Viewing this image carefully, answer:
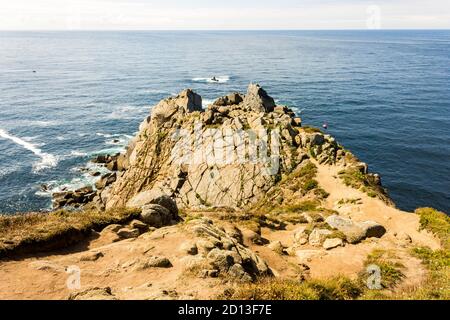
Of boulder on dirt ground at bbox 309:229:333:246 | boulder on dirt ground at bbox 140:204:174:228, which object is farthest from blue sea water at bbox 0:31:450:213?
boulder on dirt ground at bbox 140:204:174:228

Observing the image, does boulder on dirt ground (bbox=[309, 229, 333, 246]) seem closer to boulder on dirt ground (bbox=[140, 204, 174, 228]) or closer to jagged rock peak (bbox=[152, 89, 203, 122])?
boulder on dirt ground (bbox=[140, 204, 174, 228])

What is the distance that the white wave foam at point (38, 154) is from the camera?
7261 cm

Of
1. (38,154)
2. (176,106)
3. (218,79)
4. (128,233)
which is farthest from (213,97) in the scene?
(128,233)

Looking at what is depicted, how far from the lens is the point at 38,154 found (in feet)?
254

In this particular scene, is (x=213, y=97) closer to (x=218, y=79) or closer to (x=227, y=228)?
(x=218, y=79)

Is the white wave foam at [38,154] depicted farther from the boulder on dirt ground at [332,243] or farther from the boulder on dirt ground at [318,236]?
the boulder on dirt ground at [332,243]

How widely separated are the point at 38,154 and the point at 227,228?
65.7 meters

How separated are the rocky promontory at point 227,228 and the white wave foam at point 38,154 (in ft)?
51.4

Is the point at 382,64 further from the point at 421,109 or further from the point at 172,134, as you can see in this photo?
the point at 172,134

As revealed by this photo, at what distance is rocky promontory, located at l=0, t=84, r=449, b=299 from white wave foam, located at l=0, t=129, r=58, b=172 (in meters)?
15.7

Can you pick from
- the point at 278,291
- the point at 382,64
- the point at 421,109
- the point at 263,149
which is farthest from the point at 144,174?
the point at 382,64

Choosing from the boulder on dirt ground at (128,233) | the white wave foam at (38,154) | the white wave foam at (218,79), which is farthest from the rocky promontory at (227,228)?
the white wave foam at (218,79)

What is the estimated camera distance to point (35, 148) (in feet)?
264
